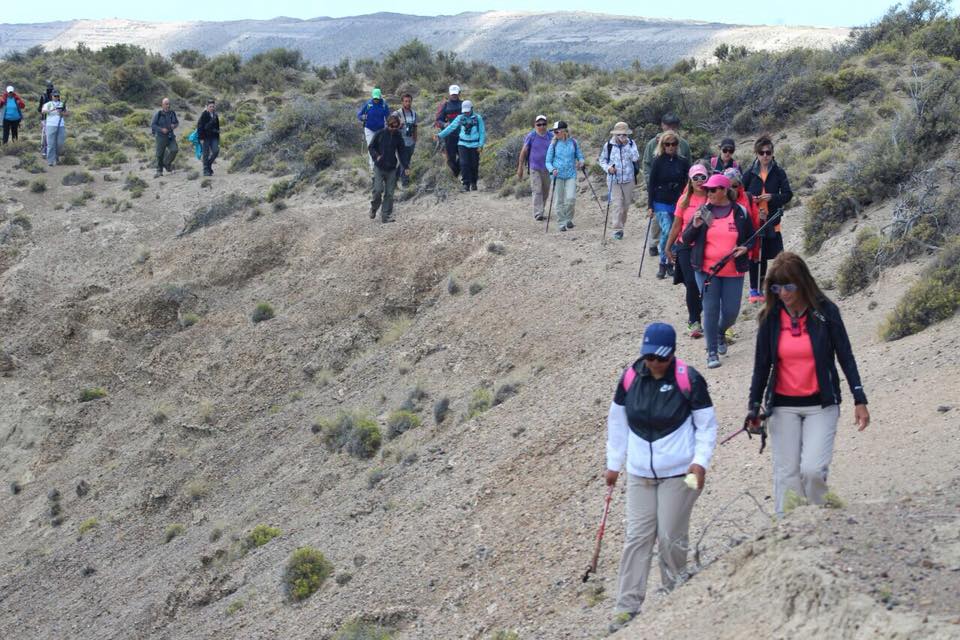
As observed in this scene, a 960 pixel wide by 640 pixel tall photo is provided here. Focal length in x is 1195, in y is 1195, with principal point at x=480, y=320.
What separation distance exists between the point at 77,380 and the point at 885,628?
16.7 m

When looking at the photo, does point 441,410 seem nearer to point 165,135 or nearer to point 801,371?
point 801,371

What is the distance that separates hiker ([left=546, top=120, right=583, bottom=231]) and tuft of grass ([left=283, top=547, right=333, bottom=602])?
26.2ft

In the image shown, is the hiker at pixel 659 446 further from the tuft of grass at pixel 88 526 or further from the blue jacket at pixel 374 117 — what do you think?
the blue jacket at pixel 374 117

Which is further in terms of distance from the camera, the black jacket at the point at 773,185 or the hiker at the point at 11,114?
the hiker at the point at 11,114

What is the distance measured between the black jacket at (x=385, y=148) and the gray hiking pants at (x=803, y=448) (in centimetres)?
1348

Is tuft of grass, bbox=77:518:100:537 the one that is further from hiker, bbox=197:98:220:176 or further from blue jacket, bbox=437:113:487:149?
hiker, bbox=197:98:220:176

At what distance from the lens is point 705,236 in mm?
10211

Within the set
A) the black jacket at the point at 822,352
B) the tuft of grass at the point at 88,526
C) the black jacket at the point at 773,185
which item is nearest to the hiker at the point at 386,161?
the tuft of grass at the point at 88,526

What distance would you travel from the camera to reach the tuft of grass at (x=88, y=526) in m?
15.1

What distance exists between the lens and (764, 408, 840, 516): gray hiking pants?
6410 mm

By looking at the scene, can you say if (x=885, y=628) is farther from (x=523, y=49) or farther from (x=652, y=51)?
(x=523, y=49)

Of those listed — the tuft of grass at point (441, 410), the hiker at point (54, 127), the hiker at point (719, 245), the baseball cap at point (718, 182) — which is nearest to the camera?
the baseball cap at point (718, 182)

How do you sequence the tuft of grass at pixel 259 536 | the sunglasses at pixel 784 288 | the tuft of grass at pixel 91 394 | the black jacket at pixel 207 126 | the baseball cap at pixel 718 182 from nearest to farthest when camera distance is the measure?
1. the sunglasses at pixel 784 288
2. the baseball cap at pixel 718 182
3. the tuft of grass at pixel 259 536
4. the tuft of grass at pixel 91 394
5. the black jacket at pixel 207 126

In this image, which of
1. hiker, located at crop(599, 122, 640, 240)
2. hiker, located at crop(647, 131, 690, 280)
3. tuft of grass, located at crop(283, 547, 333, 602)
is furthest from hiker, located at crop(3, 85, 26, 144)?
tuft of grass, located at crop(283, 547, 333, 602)
